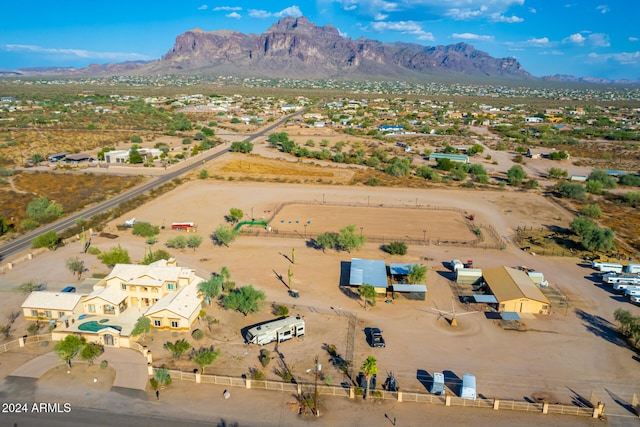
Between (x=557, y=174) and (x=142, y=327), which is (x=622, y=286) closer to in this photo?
(x=142, y=327)

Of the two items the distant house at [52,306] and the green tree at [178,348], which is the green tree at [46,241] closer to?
the distant house at [52,306]

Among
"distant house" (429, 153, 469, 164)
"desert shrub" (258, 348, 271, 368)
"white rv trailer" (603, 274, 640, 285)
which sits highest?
"distant house" (429, 153, 469, 164)

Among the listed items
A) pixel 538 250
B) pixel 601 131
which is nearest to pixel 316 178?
pixel 538 250

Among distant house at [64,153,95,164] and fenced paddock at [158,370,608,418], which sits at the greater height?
distant house at [64,153,95,164]

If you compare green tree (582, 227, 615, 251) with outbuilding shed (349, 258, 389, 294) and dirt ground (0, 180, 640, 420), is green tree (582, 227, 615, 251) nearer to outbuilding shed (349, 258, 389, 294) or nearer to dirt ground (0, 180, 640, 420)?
dirt ground (0, 180, 640, 420)

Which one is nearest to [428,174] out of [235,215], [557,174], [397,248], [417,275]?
[557,174]

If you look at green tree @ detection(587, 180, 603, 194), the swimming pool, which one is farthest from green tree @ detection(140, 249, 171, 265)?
green tree @ detection(587, 180, 603, 194)
